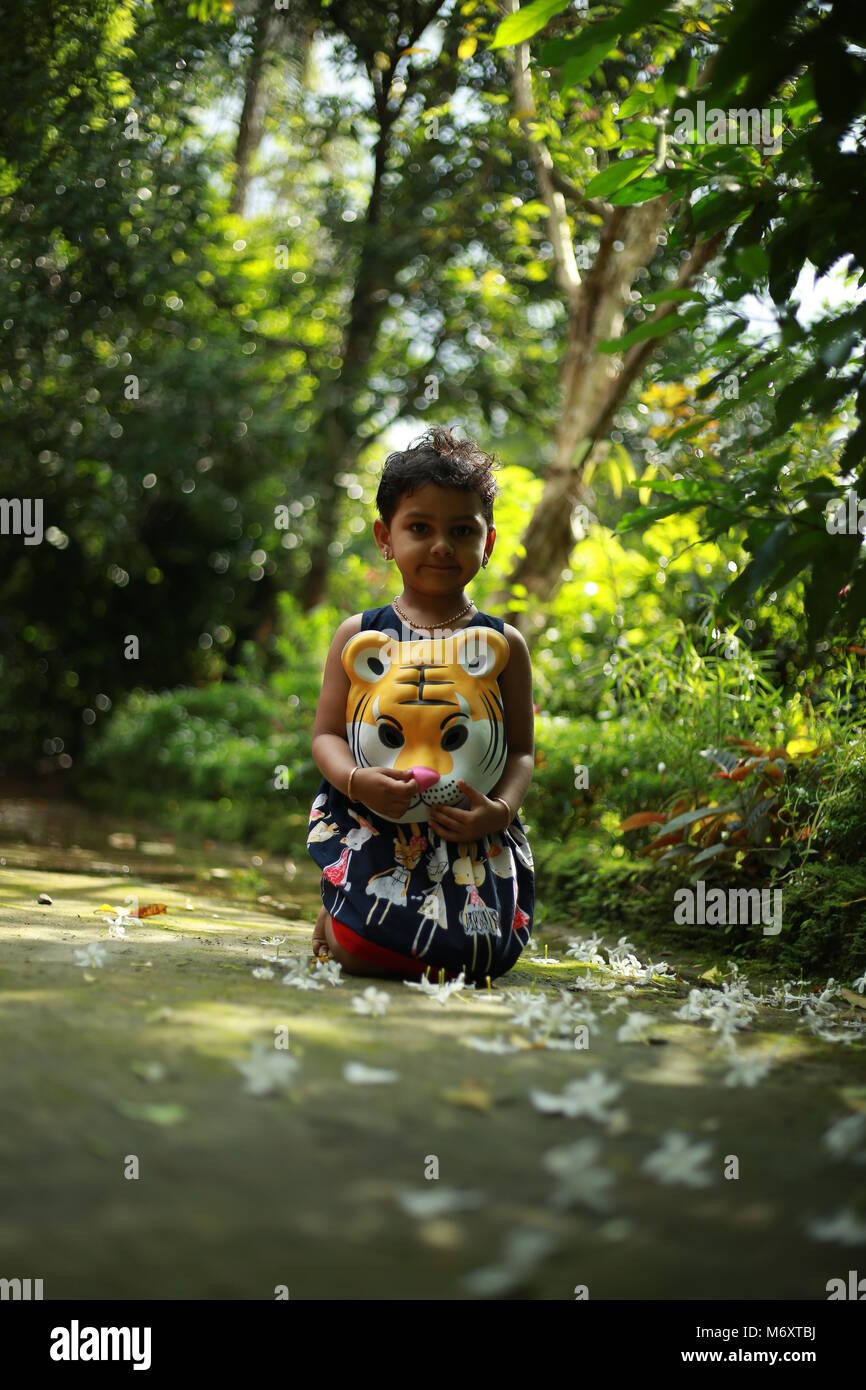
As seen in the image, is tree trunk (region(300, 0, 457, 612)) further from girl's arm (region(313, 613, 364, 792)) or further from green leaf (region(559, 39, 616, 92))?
green leaf (region(559, 39, 616, 92))

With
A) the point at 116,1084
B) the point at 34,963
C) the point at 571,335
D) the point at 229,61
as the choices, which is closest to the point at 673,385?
the point at 571,335

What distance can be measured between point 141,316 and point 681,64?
7.78m

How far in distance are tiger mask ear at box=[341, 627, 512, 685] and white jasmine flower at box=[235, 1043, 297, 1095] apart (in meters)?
1.28

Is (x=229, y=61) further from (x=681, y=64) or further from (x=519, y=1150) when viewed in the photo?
(x=519, y=1150)

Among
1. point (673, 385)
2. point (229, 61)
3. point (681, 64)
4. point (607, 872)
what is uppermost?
point (229, 61)

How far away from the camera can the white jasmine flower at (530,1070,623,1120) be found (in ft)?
4.89

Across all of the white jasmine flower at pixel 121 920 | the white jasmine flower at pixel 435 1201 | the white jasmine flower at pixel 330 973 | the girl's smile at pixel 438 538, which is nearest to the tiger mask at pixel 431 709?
the girl's smile at pixel 438 538

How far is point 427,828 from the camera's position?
8.82ft

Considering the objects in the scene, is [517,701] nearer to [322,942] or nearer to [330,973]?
[322,942]

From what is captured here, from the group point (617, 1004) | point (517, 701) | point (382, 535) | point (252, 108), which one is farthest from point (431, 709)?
point (252, 108)

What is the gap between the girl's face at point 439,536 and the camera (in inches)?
107

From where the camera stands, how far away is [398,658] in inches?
108

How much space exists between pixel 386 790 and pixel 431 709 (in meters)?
0.25

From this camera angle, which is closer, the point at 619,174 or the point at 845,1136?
the point at 845,1136
